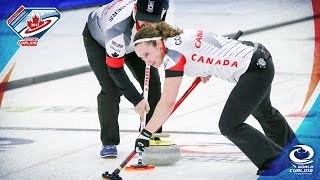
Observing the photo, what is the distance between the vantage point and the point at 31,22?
7.45 metres

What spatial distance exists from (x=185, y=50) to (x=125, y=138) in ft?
4.92

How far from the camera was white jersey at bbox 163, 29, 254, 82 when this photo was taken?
642 centimetres

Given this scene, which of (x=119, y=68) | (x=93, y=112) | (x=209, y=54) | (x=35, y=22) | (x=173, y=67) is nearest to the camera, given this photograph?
(x=173, y=67)

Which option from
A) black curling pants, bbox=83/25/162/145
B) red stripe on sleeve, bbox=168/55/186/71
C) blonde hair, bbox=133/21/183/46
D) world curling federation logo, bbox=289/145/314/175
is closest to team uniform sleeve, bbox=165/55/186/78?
red stripe on sleeve, bbox=168/55/186/71

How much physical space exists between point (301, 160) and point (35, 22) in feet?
6.36

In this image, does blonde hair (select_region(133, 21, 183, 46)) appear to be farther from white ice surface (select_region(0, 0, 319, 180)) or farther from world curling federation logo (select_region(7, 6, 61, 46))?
world curling federation logo (select_region(7, 6, 61, 46))

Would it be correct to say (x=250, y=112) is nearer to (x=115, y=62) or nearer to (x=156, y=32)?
(x=156, y=32)

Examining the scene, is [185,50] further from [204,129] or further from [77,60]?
[77,60]

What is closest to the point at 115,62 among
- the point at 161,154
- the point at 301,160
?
the point at 161,154

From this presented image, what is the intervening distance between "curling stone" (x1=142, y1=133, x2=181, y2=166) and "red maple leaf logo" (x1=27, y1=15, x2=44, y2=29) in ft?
3.63

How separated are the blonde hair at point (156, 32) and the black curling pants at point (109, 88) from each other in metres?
0.91

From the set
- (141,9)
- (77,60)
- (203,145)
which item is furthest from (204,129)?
(77,60)

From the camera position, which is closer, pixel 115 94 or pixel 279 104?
pixel 115 94

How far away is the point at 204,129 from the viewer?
26.2ft
